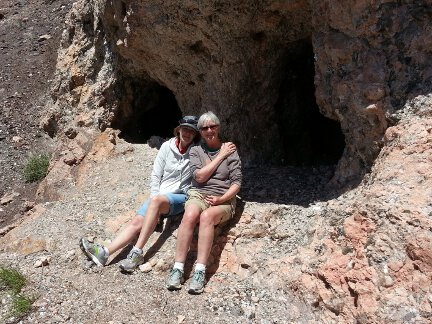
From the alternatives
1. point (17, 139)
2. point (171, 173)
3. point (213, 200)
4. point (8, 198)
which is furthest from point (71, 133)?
point (213, 200)

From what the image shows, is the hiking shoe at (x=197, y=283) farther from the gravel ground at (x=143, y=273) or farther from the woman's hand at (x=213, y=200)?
the woman's hand at (x=213, y=200)

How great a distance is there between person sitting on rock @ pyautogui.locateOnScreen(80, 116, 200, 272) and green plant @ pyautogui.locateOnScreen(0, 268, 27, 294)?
715mm

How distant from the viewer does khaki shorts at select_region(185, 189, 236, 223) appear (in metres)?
4.69

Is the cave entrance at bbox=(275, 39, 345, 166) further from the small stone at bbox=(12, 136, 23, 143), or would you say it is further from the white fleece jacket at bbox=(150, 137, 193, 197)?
the small stone at bbox=(12, 136, 23, 143)

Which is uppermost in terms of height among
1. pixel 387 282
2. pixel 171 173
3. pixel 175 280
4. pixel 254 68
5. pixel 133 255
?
pixel 254 68

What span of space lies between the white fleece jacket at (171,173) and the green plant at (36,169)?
174 inches

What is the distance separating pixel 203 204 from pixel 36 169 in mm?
5490

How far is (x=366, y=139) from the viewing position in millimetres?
5051

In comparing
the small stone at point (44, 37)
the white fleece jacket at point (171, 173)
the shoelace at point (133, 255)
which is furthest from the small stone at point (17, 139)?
the shoelace at point (133, 255)

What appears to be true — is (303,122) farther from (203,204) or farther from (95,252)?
(95,252)

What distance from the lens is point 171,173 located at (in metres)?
5.29

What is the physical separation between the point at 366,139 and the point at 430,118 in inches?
33.3

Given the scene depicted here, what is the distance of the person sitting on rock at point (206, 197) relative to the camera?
4480mm

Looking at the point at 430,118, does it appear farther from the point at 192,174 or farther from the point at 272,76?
the point at 272,76
